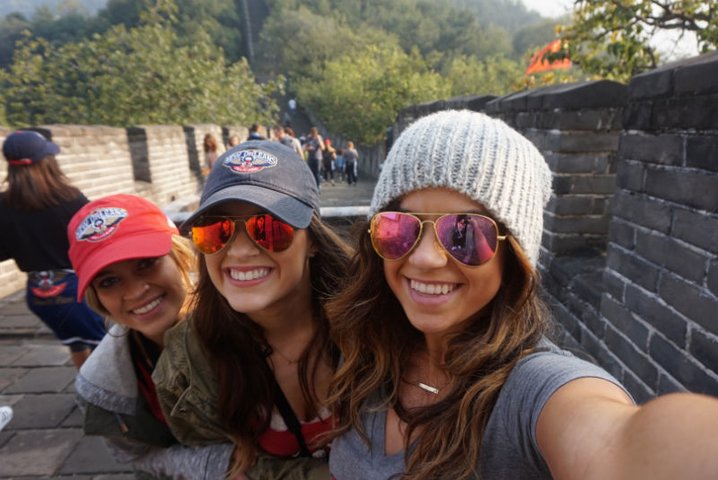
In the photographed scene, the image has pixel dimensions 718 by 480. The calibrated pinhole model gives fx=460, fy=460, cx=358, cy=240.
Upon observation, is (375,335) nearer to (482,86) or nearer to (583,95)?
(583,95)

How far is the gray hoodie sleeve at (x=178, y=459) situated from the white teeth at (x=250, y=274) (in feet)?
1.97

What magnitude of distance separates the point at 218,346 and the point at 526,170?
1158 millimetres

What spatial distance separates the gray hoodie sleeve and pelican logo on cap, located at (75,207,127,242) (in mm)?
734

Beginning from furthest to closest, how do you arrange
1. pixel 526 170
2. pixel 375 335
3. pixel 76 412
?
1. pixel 76 412
2. pixel 375 335
3. pixel 526 170

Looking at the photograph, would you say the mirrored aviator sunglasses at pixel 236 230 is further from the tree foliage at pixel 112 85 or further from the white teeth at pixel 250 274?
the tree foliage at pixel 112 85

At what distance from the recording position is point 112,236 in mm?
1621

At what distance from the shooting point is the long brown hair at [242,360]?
1.56 metres

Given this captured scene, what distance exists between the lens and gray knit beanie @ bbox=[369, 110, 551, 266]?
1.07m

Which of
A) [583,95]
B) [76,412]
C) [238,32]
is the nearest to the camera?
[583,95]

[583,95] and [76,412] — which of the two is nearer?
[583,95]

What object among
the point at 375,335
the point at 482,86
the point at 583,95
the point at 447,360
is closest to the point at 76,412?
the point at 375,335

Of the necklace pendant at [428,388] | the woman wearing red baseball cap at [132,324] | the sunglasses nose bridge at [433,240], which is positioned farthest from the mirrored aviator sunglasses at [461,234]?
the woman wearing red baseball cap at [132,324]

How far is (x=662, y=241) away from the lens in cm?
180

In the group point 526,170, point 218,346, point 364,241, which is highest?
point 526,170
